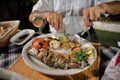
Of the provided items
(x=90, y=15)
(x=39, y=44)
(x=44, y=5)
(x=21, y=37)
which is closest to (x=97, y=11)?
(x=90, y=15)

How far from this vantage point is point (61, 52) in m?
0.97

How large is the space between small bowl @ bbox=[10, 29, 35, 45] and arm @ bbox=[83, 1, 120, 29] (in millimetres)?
341

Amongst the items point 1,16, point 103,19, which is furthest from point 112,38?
point 1,16

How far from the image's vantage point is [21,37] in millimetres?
1163

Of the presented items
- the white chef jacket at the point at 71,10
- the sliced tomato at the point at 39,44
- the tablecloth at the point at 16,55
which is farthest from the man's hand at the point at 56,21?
the white chef jacket at the point at 71,10

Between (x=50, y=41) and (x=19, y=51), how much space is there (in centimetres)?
17

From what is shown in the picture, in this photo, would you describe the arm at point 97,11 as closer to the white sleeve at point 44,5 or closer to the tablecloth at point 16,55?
the tablecloth at point 16,55

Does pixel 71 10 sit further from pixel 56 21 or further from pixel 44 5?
pixel 56 21

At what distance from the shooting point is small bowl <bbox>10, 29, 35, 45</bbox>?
1113 mm

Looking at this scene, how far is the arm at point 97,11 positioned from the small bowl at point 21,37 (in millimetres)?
341

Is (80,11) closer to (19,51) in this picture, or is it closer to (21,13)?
(19,51)

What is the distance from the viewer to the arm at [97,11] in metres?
0.98

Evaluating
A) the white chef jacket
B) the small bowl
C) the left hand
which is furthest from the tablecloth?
the white chef jacket

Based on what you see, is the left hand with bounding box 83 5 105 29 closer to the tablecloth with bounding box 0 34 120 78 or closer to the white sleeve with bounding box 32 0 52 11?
the tablecloth with bounding box 0 34 120 78
